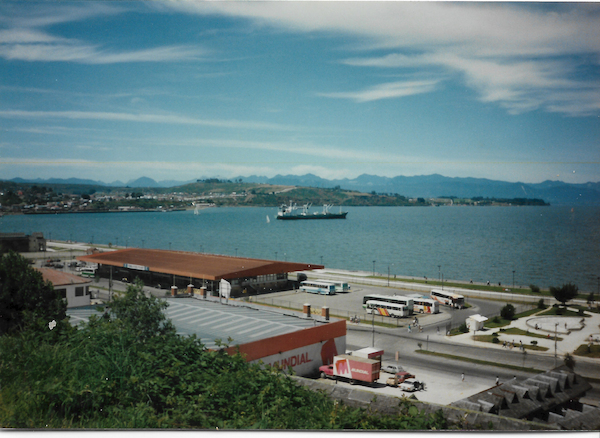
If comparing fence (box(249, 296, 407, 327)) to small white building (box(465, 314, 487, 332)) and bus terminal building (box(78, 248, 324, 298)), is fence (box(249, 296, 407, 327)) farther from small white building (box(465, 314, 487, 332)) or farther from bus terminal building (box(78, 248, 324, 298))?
small white building (box(465, 314, 487, 332))

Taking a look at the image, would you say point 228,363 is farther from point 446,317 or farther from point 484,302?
point 484,302

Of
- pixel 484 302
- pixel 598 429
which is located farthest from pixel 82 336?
pixel 484 302

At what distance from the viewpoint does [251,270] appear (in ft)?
49.7

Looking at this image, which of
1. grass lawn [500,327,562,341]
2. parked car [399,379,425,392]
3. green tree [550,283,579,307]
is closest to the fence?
grass lawn [500,327,562,341]

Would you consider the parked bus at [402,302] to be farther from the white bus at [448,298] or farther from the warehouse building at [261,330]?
the warehouse building at [261,330]

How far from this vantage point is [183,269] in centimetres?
1385

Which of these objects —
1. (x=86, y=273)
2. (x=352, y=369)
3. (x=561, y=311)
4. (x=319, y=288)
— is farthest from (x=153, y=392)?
(x=319, y=288)

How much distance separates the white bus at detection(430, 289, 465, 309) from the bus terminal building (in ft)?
25.1

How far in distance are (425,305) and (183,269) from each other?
10.6m

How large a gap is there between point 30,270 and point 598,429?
6653mm

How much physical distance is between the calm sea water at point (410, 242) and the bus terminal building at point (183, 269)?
1.56 metres

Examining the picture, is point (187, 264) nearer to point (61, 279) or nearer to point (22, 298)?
point (61, 279)

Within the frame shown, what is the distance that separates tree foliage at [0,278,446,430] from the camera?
328 centimetres

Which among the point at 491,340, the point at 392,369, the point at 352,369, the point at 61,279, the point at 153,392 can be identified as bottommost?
the point at 491,340
